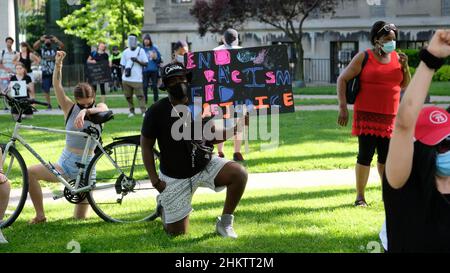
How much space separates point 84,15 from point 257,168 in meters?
32.3

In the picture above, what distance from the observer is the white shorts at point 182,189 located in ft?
22.7

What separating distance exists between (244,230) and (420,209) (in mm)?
3517

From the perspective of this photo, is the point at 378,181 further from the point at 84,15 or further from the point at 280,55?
the point at 84,15

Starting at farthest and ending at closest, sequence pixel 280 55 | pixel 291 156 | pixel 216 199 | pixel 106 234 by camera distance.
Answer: pixel 291 156 → pixel 280 55 → pixel 216 199 → pixel 106 234

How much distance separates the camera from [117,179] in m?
7.64

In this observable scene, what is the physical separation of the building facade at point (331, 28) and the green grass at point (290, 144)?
1777cm

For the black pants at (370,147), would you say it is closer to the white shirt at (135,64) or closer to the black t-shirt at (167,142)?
the black t-shirt at (167,142)

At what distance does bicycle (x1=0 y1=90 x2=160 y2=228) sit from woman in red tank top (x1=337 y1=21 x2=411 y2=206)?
1970 mm

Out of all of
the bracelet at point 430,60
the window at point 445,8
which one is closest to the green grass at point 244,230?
the bracelet at point 430,60

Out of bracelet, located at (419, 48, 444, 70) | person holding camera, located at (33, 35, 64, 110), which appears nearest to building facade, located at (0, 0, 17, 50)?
person holding camera, located at (33, 35, 64, 110)

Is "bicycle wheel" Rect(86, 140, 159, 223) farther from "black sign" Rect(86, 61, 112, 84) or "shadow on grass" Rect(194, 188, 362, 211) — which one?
"black sign" Rect(86, 61, 112, 84)

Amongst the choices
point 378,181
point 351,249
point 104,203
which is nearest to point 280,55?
point 378,181

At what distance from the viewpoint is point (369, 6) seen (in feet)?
114

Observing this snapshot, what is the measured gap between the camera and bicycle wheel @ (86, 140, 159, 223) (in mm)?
7582
